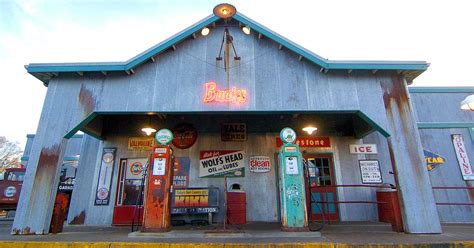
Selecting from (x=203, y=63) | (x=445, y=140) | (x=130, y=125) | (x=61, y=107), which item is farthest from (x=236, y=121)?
(x=445, y=140)

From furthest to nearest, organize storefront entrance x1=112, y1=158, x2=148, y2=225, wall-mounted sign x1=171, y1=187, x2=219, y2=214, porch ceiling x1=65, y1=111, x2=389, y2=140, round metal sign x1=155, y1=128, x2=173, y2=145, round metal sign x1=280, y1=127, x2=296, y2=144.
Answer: porch ceiling x1=65, y1=111, x2=389, y2=140 → storefront entrance x1=112, y1=158, x2=148, y2=225 → wall-mounted sign x1=171, y1=187, x2=219, y2=214 → round metal sign x1=155, y1=128, x2=173, y2=145 → round metal sign x1=280, y1=127, x2=296, y2=144

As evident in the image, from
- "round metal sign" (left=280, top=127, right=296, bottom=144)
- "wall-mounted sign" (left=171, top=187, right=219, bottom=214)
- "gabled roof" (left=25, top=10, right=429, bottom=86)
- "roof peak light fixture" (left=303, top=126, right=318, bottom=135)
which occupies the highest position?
"gabled roof" (left=25, top=10, right=429, bottom=86)

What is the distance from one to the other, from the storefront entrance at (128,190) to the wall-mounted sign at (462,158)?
39.1 feet

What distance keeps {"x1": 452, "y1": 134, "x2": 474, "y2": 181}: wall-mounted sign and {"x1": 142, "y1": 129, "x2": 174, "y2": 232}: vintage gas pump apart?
10.5 m

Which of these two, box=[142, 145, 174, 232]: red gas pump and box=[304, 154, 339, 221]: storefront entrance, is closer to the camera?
box=[142, 145, 174, 232]: red gas pump

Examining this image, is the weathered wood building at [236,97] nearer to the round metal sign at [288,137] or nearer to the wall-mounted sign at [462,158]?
the wall-mounted sign at [462,158]

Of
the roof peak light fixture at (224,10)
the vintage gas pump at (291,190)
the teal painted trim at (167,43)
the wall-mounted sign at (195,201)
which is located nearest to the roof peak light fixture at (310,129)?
the vintage gas pump at (291,190)

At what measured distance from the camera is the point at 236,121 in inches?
392

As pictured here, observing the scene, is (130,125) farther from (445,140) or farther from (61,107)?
(445,140)

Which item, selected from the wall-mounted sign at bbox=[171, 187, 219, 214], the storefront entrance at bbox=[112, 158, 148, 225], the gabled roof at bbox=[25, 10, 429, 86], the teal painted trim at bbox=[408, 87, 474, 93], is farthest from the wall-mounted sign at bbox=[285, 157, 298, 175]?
the teal painted trim at bbox=[408, 87, 474, 93]

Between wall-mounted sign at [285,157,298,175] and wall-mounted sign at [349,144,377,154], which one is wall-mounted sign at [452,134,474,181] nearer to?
wall-mounted sign at [349,144,377,154]

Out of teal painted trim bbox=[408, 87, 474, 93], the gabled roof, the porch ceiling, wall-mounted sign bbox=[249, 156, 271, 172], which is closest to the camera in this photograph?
the gabled roof

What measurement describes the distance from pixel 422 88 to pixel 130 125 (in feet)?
41.7

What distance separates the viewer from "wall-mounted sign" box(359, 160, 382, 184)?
929 centimetres
